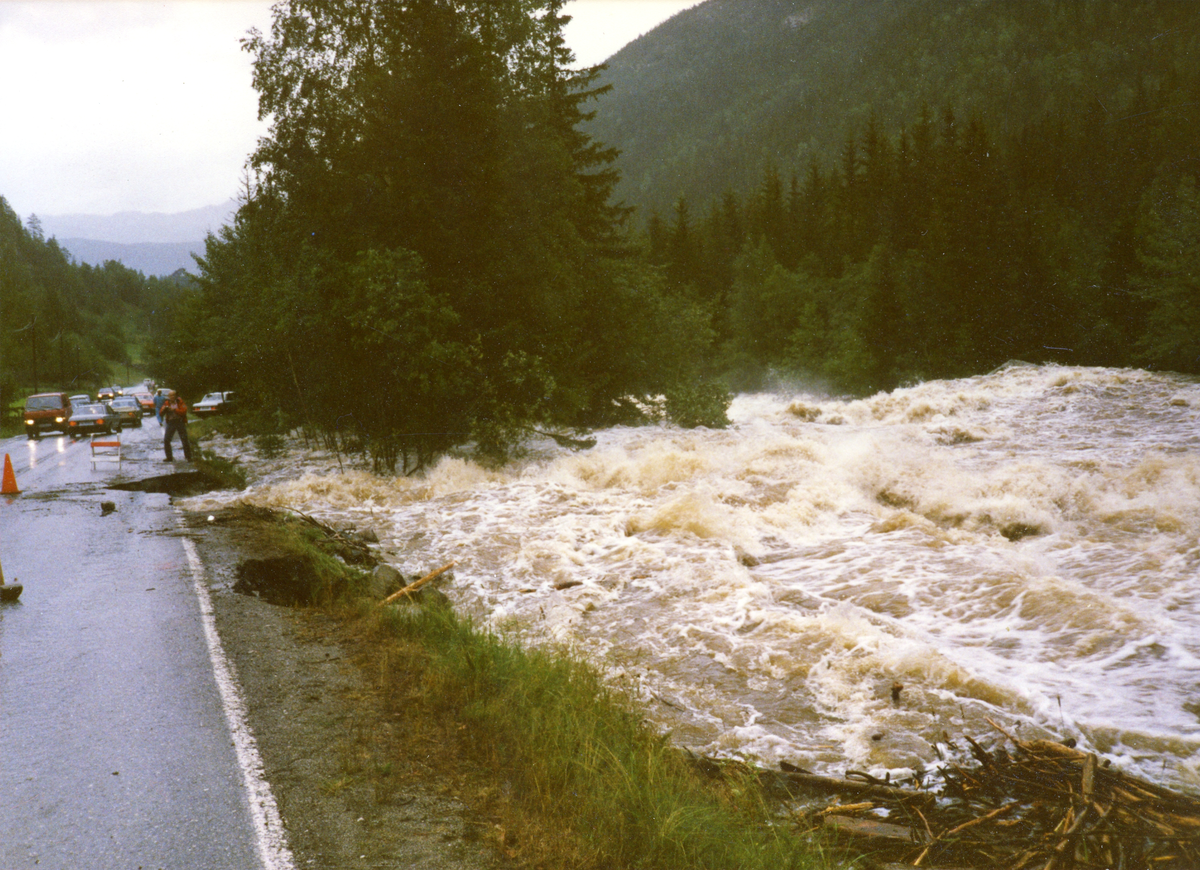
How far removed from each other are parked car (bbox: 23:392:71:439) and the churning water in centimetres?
2466

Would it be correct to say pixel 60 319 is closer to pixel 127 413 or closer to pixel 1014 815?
pixel 127 413

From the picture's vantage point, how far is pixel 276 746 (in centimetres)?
550

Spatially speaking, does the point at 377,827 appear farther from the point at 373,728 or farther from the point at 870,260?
the point at 870,260

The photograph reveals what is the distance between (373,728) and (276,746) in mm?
687

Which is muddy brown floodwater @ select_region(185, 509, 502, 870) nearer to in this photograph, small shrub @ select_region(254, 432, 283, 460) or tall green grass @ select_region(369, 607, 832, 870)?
tall green grass @ select_region(369, 607, 832, 870)

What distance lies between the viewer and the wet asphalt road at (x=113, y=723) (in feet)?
14.3

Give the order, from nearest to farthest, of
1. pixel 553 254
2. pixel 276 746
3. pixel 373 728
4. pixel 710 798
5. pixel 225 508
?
1. pixel 710 798
2. pixel 276 746
3. pixel 373 728
4. pixel 225 508
5. pixel 553 254

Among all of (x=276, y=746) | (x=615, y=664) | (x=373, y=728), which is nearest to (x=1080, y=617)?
(x=615, y=664)

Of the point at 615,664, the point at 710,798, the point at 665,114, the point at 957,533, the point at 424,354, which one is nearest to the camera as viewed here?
the point at 710,798

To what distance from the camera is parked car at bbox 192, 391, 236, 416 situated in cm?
4634

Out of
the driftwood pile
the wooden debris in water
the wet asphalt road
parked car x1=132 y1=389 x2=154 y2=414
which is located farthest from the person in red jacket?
parked car x1=132 y1=389 x2=154 y2=414

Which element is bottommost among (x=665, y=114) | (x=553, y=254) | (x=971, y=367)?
(x=971, y=367)

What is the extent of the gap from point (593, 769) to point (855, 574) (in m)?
6.64

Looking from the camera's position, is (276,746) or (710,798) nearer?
(710,798)
